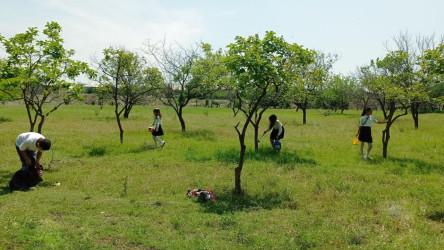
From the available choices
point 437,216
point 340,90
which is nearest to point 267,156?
point 437,216

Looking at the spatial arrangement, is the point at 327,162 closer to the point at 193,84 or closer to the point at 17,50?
the point at 17,50

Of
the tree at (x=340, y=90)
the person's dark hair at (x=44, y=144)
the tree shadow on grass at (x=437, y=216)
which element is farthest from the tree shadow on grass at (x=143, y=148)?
the tree at (x=340, y=90)

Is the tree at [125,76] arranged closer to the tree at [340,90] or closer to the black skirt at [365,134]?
the black skirt at [365,134]

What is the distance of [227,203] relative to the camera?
699 cm

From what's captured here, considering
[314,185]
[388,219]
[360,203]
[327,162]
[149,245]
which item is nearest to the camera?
[149,245]

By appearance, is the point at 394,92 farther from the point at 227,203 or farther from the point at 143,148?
the point at 143,148

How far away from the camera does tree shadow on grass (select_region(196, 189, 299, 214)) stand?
6625 millimetres

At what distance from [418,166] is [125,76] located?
16.3 metres

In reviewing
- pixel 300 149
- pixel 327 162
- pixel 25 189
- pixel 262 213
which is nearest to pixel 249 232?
pixel 262 213

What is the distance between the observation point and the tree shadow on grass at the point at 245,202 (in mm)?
6625

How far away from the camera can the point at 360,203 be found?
→ 693 centimetres

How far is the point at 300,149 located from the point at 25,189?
30.5 ft

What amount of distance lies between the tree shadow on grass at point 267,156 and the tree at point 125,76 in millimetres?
4470

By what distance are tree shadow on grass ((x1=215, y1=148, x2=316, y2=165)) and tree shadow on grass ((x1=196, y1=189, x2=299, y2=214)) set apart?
3.26 m
